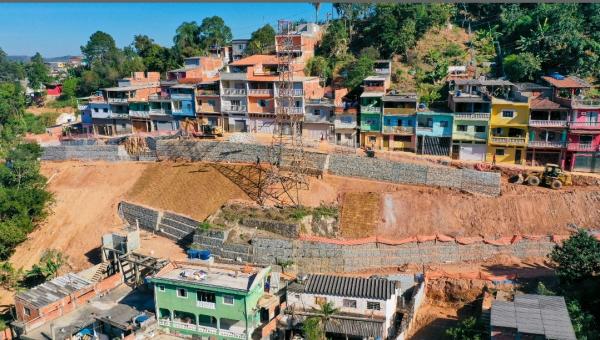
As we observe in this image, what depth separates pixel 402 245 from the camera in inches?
1218

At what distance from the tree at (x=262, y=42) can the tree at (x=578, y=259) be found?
43.0 m

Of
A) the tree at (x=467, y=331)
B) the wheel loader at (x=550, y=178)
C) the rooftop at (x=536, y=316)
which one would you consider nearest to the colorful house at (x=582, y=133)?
the wheel loader at (x=550, y=178)

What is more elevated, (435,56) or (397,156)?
(435,56)

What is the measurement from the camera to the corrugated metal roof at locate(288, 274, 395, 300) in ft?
81.3

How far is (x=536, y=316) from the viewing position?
67.1 ft

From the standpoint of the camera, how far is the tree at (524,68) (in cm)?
4684

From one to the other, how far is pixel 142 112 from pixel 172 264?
1133 inches

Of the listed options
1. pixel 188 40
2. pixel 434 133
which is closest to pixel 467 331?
pixel 434 133

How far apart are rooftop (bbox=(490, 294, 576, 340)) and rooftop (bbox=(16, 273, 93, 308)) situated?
22673 millimetres

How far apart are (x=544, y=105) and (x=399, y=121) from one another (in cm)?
1100

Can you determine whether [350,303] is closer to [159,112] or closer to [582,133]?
[582,133]

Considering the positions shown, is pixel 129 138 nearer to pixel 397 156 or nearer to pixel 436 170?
pixel 397 156

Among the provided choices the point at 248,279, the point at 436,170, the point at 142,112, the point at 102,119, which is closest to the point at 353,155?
the point at 436,170

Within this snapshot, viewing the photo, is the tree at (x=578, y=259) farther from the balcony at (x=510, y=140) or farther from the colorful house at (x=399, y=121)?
the colorful house at (x=399, y=121)
